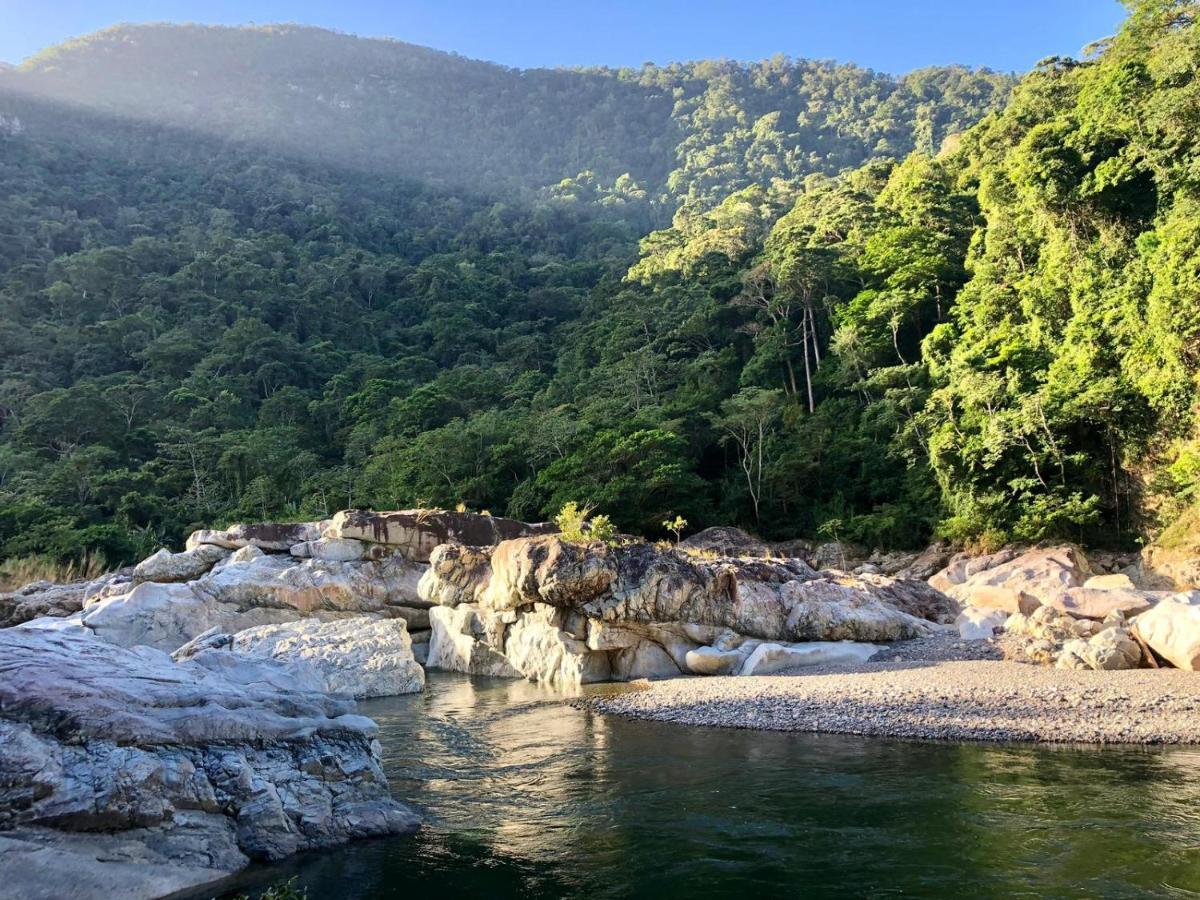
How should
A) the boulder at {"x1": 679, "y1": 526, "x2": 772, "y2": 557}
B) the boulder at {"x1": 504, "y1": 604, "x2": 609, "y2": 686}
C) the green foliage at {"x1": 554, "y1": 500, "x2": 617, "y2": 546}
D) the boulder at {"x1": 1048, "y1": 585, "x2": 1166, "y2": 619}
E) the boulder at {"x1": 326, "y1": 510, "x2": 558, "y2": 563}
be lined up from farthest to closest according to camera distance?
the boulder at {"x1": 679, "y1": 526, "x2": 772, "y2": 557}
the boulder at {"x1": 326, "y1": 510, "x2": 558, "y2": 563}
the green foliage at {"x1": 554, "y1": 500, "x2": 617, "y2": 546}
the boulder at {"x1": 504, "y1": 604, "x2": 609, "y2": 686}
the boulder at {"x1": 1048, "y1": 585, "x2": 1166, "y2": 619}

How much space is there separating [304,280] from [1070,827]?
76519mm

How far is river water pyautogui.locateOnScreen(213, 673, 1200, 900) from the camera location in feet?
21.9

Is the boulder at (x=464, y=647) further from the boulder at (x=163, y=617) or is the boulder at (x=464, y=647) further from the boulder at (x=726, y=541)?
the boulder at (x=726, y=541)

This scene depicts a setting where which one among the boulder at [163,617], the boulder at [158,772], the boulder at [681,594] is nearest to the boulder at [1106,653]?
the boulder at [681,594]

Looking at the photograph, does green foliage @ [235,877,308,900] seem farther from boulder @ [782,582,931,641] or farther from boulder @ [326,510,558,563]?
boulder @ [326,510,558,563]

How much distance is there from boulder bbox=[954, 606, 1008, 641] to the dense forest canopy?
40.6ft

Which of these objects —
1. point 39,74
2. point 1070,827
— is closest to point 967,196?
point 1070,827

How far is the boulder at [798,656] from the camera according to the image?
16.7 meters

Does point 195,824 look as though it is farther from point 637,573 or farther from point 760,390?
point 760,390

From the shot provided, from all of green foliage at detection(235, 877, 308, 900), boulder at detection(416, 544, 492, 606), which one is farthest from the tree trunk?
green foliage at detection(235, 877, 308, 900)

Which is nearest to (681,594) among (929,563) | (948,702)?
(948,702)

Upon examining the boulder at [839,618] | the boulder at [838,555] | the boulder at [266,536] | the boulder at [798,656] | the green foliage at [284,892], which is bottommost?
the boulder at [838,555]

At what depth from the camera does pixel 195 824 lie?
23.4 feet

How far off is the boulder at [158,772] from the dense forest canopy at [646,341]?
26984mm
